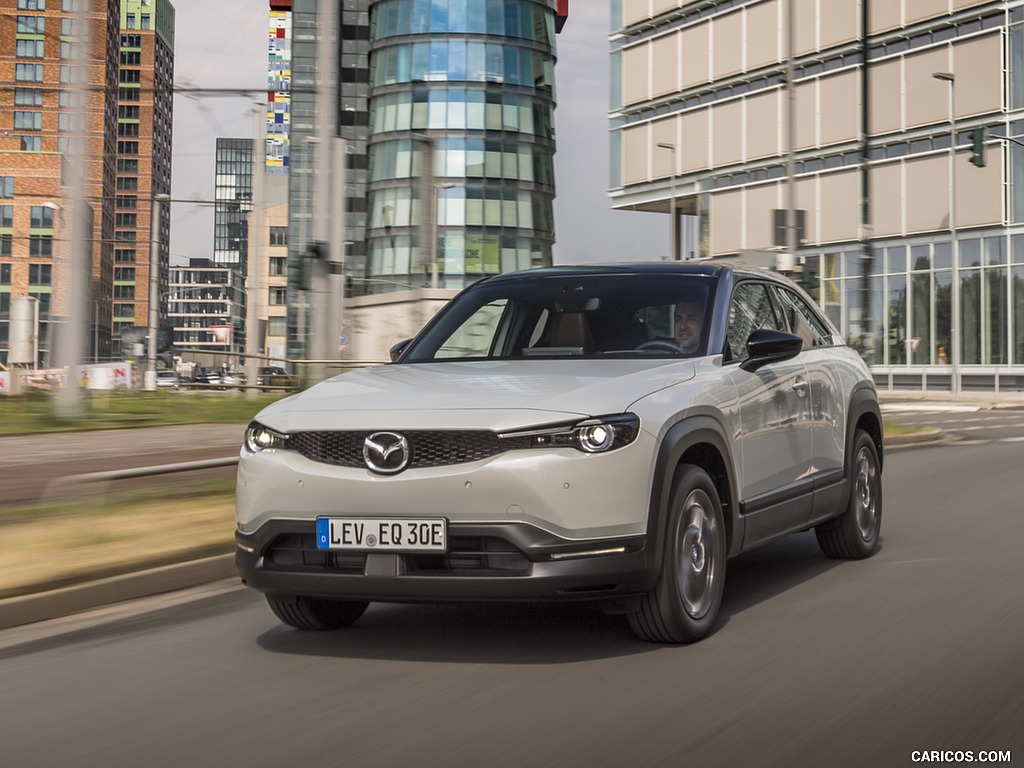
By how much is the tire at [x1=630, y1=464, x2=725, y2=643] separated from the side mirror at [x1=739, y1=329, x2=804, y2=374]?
2.59 ft

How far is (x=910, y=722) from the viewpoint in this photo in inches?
164

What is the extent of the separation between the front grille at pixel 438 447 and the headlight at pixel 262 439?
27 cm

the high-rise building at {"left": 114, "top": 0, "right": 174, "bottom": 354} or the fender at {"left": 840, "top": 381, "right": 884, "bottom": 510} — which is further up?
the high-rise building at {"left": 114, "top": 0, "right": 174, "bottom": 354}

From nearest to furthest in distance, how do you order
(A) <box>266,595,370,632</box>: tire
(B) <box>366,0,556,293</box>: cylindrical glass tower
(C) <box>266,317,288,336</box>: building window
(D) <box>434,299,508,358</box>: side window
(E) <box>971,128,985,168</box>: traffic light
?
1. (A) <box>266,595,370,632</box>: tire
2. (D) <box>434,299,508,358</box>: side window
3. (E) <box>971,128,985,168</box>: traffic light
4. (B) <box>366,0,556,293</box>: cylindrical glass tower
5. (C) <box>266,317,288,336</box>: building window

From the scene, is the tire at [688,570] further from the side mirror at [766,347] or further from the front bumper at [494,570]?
the side mirror at [766,347]

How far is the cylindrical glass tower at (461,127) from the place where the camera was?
7238 cm

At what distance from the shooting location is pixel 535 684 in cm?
473

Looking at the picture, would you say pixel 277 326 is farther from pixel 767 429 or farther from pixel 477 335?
pixel 767 429

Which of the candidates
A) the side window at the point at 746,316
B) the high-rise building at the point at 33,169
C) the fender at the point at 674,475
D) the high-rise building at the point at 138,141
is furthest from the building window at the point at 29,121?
the fender at the point at 674,475

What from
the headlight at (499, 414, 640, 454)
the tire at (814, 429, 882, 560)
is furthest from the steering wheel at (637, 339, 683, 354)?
the tire at (814, 429, 882, 560)

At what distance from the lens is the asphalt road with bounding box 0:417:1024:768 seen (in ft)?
12.9

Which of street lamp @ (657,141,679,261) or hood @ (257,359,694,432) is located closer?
hood @ (257,359,694,432)

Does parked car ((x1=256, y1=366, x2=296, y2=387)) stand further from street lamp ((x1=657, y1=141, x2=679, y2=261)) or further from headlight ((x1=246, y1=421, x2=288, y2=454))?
street lamp ((x1=657, y1=141, x2=679, y2=261))

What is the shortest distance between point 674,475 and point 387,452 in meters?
1.18
